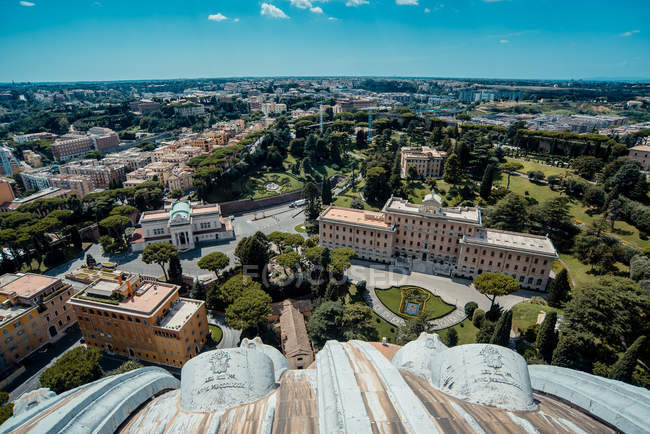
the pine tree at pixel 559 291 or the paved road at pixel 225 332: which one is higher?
the pine tree at pixel 559 291

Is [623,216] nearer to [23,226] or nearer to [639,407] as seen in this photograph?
[639,407]

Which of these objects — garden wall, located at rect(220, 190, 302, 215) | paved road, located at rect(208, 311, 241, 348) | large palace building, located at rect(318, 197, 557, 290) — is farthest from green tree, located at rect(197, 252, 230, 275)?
garden wall, located at rect(220, 190, 302, 215)

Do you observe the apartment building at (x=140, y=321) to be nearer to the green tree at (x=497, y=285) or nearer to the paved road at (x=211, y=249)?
the paved road at (x=211, y=249)

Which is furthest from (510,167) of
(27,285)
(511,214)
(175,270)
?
(27,285)

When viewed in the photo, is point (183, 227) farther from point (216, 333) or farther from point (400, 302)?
point (400, 302)

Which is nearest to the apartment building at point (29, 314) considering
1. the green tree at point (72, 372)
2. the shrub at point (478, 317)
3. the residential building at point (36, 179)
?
the green tree at point (72, 372)
